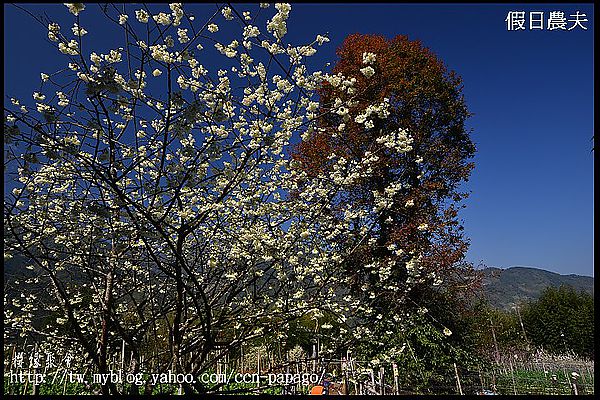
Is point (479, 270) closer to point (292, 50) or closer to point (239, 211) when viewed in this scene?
point (239, 211)

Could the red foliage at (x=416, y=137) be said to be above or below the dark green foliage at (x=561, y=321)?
above

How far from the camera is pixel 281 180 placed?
12.9 feet

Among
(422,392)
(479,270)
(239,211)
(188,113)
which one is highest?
(188,113)

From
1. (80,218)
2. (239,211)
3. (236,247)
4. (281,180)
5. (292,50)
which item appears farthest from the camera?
(281,180)

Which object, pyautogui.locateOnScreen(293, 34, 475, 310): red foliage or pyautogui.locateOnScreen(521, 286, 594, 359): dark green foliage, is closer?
pyautogui.locateOnScreen(293, 34, 475, 310): red foliage

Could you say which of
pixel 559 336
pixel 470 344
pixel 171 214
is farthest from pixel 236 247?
pixel 559 336

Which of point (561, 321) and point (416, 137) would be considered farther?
point (561, 321)

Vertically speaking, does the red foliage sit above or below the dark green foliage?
above

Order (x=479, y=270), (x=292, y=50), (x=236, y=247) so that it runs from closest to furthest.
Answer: (x=292, y=50) < (x=236, y=247) < (x=479, y=270)

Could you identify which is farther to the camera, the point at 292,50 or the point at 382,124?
the point at 382,124

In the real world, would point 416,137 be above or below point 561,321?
above

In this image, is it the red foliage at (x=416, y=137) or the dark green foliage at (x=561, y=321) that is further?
the dark green foliage at (x=561, y=321)

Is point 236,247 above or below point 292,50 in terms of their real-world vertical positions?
below

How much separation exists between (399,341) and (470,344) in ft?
5.38
